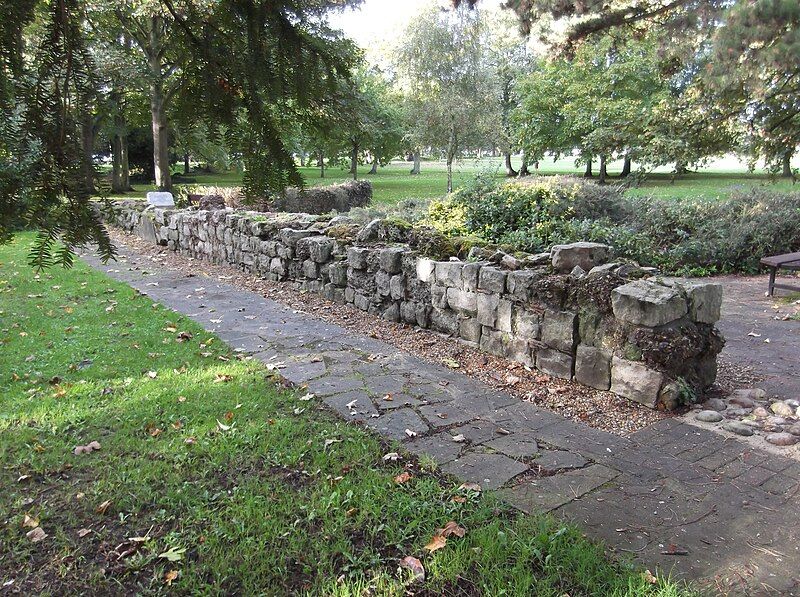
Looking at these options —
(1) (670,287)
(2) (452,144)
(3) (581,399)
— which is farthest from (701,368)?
(2) (452,144)

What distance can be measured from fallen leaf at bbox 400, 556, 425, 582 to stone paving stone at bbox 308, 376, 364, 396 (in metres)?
2.09

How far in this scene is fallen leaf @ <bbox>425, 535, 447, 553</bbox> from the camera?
2.77 metres

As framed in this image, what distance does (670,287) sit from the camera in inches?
181

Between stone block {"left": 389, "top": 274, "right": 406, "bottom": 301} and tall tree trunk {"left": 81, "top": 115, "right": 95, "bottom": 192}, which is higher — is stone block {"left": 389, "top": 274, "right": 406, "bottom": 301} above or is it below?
below

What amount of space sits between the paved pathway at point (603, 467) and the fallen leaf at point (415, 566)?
72 centimetres

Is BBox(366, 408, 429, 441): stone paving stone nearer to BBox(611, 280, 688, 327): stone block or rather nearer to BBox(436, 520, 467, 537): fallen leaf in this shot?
BBox(436, 520, 467, 537): fallen leaf

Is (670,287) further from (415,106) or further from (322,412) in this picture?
(415,106)

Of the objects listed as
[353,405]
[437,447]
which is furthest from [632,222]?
[437,447]

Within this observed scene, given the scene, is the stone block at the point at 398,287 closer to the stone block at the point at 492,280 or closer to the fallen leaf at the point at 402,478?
the stone block at the point at 492,280

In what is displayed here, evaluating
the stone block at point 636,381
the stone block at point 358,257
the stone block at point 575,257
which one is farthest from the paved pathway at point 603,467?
the stone block at point 358,257

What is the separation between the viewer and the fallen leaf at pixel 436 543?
277 centimetres

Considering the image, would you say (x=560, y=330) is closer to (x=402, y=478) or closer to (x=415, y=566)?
(x=402, y=478)

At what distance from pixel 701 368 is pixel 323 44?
3.90m

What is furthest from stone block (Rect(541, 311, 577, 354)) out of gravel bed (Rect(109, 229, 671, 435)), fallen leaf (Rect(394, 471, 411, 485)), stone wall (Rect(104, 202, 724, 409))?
fallen leaf (Rect(394, 471, 411, 485))
